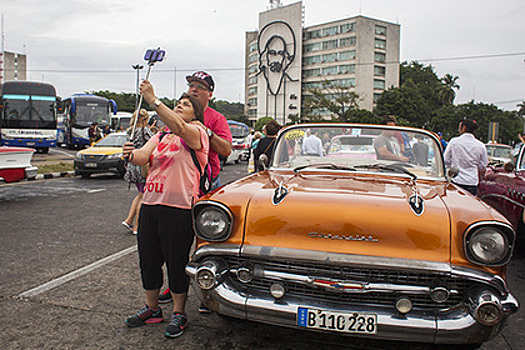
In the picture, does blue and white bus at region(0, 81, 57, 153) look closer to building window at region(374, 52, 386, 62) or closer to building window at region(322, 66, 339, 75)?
building window at region(322, 66, 339, 75)

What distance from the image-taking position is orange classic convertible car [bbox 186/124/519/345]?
→ 2.50 m

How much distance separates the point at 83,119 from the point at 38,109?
16.9 feet

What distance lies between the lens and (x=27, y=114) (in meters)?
23.6

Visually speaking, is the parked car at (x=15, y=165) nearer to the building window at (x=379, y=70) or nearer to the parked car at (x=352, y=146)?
the parked car at (x=352, y=146)

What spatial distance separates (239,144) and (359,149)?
21508mm

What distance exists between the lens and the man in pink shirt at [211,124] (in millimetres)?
3779

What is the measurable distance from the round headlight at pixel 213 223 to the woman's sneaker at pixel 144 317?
0.96 metres

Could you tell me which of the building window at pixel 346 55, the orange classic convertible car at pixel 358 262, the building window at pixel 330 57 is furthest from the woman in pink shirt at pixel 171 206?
the building window at pixel 330 57

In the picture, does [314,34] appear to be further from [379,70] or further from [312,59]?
[379,70]

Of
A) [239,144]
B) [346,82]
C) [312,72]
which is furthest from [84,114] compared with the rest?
[312,72]

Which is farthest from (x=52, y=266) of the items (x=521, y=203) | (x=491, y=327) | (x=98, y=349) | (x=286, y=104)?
(x=286, y=104)

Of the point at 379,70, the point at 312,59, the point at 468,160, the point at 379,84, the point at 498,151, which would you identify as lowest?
the point at 468,160

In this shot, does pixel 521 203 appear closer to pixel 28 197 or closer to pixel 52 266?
pixel 52 266

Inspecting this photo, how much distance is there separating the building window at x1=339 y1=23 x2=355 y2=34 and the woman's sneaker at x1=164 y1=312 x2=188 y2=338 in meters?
80.6
